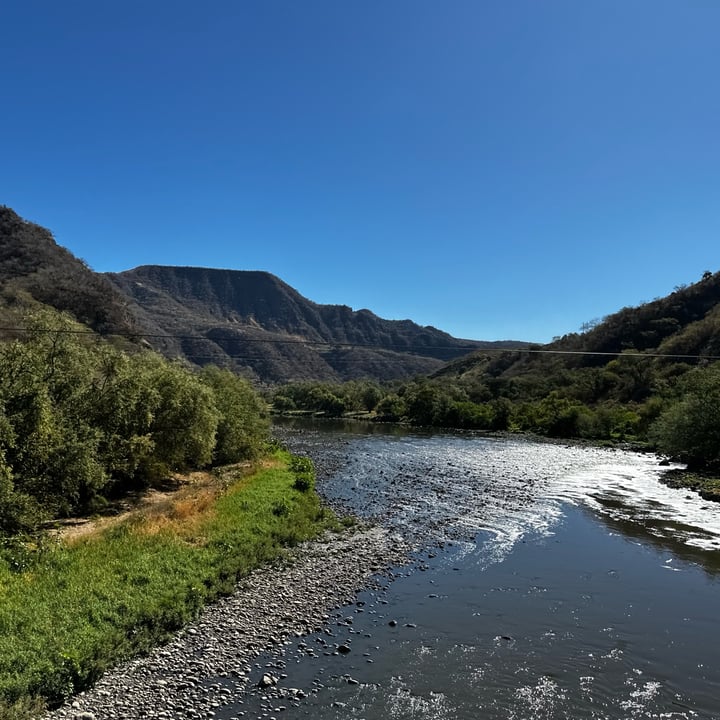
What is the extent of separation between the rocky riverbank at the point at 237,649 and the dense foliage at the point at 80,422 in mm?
9273

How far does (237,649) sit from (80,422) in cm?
1557

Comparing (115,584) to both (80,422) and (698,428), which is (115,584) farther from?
(698,428)

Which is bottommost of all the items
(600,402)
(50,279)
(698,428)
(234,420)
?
(234,420)

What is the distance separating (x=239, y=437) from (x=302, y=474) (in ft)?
30.5

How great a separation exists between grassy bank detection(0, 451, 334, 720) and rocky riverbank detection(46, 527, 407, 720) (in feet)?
2.09

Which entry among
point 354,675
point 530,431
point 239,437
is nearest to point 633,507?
point 354,675

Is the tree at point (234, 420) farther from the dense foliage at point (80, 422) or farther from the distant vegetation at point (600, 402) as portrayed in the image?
the distant vegetation at point (600, 402)

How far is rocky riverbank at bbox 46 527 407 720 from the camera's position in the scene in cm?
1192

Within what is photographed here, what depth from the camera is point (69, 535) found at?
22.5 meters

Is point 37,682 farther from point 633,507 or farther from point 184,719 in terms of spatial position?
point 633,507

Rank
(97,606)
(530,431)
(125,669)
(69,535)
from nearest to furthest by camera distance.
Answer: (125,669)
(97,606)
(69,535)
(530,431)

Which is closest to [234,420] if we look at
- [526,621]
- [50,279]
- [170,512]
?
[170,512]

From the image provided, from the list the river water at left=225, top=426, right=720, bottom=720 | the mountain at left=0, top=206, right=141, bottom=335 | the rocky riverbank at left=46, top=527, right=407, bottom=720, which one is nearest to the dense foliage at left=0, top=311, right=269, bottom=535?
the rocky riverbank at left=46, top=527, right=407, bottom=720

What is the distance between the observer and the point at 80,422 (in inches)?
993
